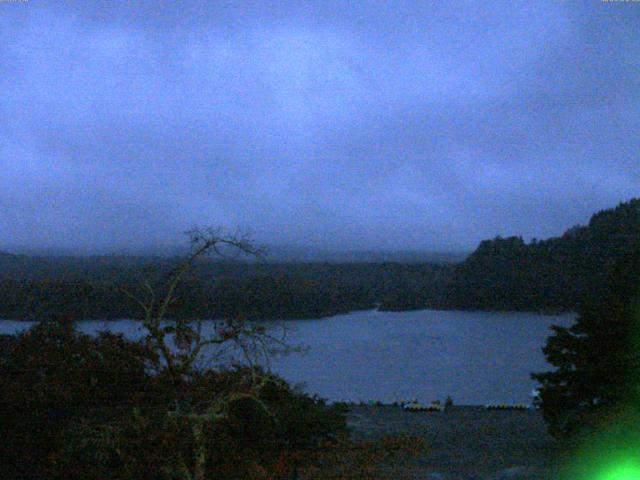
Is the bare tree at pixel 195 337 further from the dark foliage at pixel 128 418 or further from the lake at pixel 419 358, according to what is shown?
the lake at pixel 419 358

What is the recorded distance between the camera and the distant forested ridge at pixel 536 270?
95.7 ft

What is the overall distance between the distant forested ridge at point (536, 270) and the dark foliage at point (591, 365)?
624 inches

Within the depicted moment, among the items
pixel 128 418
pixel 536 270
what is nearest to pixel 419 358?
pixel 536 270

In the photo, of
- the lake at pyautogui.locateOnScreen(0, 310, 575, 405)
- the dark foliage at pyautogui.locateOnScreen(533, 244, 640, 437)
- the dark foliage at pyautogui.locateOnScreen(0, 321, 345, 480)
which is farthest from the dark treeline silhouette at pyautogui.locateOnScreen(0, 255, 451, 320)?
the dark foliage at pyautogui.locateOnScreen(533, 244, 640, 437)

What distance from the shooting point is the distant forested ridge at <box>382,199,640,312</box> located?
29.2 metres

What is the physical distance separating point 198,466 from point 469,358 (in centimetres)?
1929

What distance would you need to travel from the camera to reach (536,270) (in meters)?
32.2

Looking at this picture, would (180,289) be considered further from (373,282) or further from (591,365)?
(373,282)

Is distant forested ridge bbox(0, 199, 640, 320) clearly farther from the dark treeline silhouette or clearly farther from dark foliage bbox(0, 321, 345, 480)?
→ dark foliage bbox(0, 321, 345, 480)

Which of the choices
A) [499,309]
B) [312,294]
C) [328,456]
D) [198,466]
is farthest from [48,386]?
[499,309]

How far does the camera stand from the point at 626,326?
11.4m

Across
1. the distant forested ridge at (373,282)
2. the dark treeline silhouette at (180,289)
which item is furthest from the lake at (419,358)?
the distant forested ridge at (373,282)

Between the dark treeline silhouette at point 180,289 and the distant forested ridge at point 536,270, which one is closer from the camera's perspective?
the dark treeline silhouette at point 180,289

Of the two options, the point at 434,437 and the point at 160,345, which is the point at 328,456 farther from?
the point at 434,437
